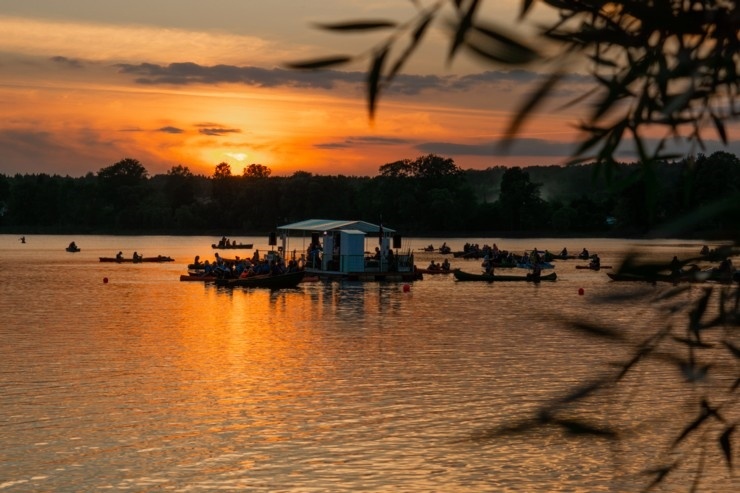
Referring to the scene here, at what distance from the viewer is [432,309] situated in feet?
182

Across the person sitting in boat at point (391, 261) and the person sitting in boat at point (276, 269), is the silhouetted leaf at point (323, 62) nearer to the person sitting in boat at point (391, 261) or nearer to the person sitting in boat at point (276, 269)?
the person sitting in boat at point (276, 269)

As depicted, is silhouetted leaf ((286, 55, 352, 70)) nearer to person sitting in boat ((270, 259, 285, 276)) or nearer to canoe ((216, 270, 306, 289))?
canoe ((216, 270, 306, 289))

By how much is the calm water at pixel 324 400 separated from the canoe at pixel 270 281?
9419mm

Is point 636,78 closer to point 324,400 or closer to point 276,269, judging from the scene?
point 324,400

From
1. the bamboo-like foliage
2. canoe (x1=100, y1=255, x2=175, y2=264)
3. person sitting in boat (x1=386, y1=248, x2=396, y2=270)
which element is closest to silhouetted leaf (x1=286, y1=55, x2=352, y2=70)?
the bamboo-like foliage

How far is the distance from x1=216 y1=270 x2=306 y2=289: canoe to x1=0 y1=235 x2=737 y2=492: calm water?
9.42 meters

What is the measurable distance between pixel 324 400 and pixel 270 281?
3883 centimetres

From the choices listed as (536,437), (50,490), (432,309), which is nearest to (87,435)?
(50,490)

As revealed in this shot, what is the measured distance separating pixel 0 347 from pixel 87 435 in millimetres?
17697

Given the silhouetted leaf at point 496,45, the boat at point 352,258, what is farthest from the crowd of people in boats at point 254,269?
the silhouetted leaf at point 496,45

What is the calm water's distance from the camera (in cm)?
Answer: 1920

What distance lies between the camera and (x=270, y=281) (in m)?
65.8

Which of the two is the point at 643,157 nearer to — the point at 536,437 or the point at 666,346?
the point at 536,437

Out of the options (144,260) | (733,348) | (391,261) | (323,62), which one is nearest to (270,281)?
(391,261)
